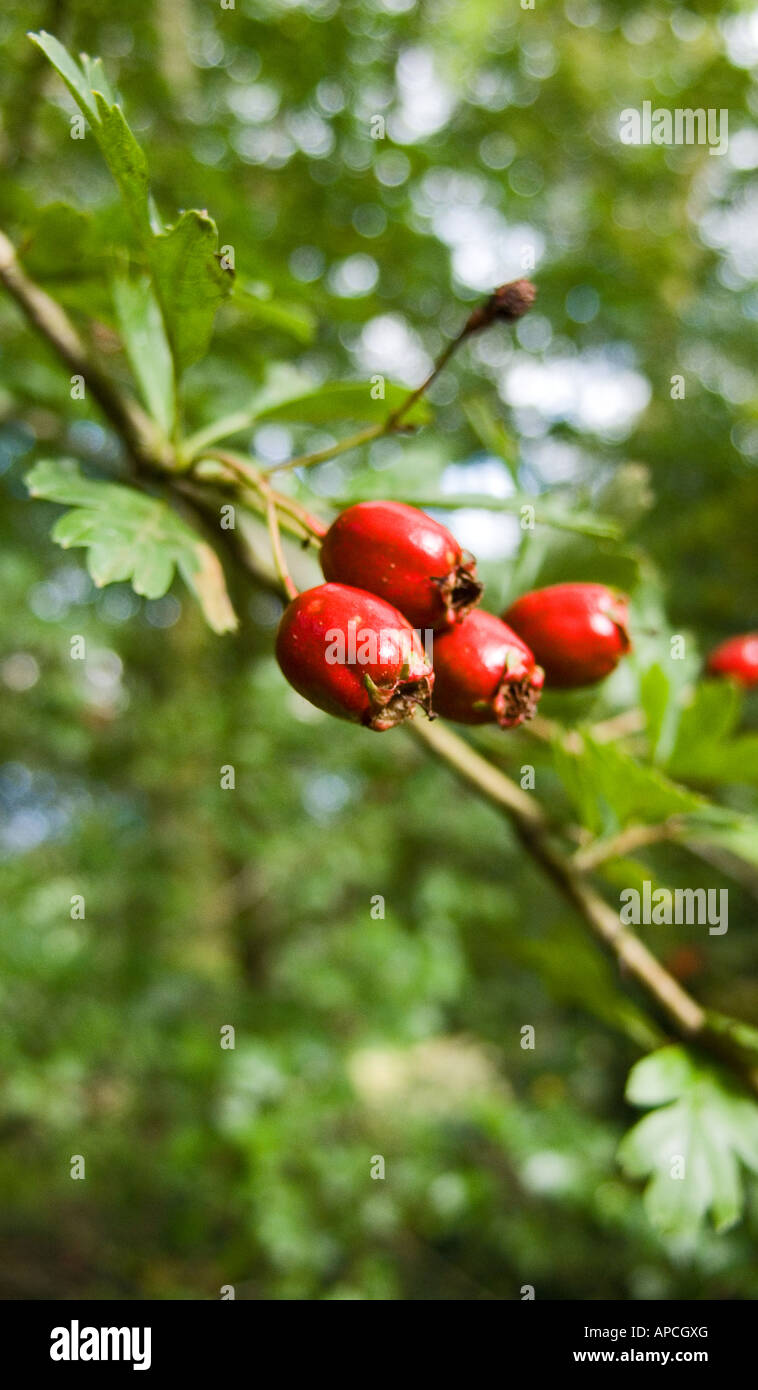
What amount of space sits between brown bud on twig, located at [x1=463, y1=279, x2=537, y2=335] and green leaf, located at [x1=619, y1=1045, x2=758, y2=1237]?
1.94 ft

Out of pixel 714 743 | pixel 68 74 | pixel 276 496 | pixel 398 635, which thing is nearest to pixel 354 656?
pixel 398 635

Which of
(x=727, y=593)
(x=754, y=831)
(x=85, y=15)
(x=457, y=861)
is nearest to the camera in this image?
(x=754, y=831)

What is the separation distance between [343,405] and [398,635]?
33 cm

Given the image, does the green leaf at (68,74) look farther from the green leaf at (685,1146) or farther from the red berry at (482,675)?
the green leaf at (685,1146)

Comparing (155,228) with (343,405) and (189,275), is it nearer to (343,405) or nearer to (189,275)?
(189,275)

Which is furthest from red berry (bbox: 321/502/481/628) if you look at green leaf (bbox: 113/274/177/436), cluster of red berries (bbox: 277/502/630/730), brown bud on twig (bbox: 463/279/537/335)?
green leaf (bbox: 113/274/177/436)

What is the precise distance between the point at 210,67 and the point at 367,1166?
107 inches

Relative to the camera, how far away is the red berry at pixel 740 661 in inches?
38.6

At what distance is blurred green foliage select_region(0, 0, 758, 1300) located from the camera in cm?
191

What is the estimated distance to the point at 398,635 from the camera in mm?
477

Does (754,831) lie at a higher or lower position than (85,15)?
lower
